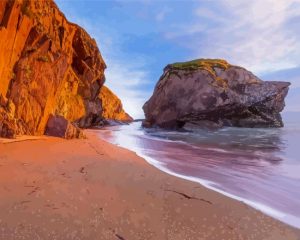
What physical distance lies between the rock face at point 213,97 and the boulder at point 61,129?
23.3 metres

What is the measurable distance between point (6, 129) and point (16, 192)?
534 centimetres

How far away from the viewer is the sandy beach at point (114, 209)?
2.52m

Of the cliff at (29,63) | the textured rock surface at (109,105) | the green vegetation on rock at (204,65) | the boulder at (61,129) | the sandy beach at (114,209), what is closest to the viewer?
the sandy beach at (114,209)

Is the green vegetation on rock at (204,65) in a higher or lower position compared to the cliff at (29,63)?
higher

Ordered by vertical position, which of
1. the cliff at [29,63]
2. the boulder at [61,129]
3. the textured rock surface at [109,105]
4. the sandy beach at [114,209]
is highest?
the textured rock surface at [109,105]

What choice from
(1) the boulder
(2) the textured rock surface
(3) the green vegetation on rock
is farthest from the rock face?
(2) the textured rock surface

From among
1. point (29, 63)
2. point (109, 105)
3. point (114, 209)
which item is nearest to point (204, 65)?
point (29, 63)

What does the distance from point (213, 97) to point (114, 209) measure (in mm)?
31030

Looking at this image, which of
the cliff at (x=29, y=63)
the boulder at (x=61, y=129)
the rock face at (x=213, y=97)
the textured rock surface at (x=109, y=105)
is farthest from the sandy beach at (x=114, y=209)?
the textured rock surface at (x=109, y=105)

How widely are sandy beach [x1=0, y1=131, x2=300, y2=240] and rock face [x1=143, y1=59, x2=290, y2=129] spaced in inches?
1161

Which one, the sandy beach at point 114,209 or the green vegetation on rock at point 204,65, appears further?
the green vegetation on rock at point 204,65

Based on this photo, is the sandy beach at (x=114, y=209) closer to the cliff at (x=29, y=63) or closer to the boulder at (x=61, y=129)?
the cliff at (x=29, y=63)

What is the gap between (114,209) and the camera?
120 inches

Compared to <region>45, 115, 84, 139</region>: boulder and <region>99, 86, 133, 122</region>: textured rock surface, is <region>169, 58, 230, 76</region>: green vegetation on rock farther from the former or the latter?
<region>99, 86, 133, 122</region>: textured rock surface
